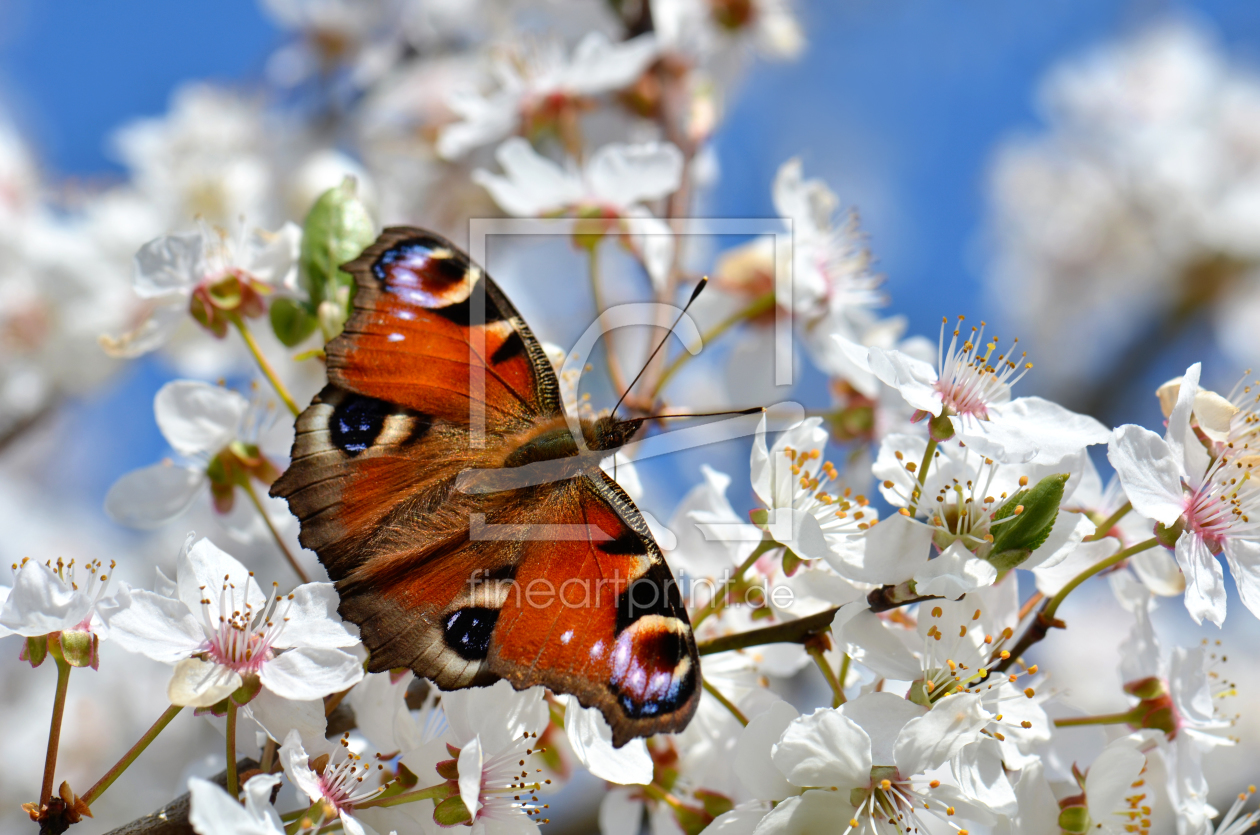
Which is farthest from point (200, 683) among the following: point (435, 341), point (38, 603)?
point (435, 341)

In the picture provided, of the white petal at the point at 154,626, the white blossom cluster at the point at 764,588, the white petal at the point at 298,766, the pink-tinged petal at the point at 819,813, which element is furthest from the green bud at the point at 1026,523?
the white petal at the point at 154,626

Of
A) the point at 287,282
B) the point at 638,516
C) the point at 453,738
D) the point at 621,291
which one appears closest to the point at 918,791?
the point at 638,516

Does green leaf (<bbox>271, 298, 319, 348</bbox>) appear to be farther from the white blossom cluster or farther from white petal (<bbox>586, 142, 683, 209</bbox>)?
white petal (<bbox>586, 142, 683, 209</bbox>)

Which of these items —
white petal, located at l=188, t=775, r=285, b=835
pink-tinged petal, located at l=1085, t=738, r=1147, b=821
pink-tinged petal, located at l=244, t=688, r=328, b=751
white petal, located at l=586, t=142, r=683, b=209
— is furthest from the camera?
white petal, located at l=586, t=142, r=683, b=209

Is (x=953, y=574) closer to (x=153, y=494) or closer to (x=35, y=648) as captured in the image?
(x=35, y=648)

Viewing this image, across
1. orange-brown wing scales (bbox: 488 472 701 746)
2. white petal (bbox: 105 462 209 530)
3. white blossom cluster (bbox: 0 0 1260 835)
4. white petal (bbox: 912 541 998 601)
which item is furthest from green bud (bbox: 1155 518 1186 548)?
white petal (bbox: 105 462 209 530)

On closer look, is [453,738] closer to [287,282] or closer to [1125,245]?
[287,282]
